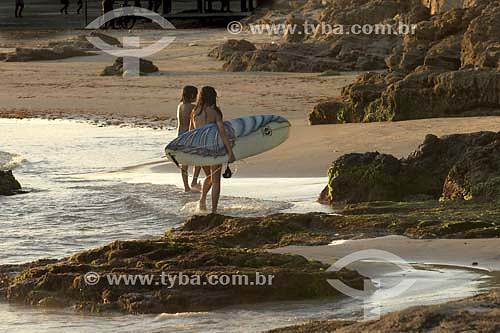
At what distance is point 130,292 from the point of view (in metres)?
7.11

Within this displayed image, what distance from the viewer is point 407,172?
10727 mm

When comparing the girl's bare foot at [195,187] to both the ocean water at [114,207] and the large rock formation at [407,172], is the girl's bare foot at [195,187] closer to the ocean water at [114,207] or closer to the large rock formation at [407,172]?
the ocean water at [114,207]

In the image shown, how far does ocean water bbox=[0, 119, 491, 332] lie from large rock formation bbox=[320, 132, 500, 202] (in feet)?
1.08

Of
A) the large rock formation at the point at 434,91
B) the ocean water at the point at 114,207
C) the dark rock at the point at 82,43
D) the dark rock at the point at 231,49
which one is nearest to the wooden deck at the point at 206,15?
the dark rock at the point at 82,43

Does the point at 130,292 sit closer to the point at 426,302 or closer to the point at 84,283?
Result: the point at 84,283

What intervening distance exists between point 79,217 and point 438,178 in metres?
3.20

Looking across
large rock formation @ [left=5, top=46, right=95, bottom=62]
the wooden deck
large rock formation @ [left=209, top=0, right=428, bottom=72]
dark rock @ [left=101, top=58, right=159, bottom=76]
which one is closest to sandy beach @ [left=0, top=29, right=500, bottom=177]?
dark rock @ [left=101, top=58, right=159, bottom=76]

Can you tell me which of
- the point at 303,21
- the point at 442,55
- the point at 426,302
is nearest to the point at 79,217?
the point at 426,302

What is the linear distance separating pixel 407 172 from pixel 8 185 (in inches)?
168

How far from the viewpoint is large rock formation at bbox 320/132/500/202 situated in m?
10.5

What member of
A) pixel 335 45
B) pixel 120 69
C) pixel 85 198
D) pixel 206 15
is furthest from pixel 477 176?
pixel 206 15

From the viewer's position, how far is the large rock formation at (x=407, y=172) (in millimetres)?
10469

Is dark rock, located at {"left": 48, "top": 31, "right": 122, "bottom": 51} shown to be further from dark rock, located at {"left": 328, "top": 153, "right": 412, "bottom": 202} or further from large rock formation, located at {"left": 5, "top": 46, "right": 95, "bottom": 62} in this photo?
dark rock, located at {"left": 328, "top": 153, "right": 412, "bottom": 202}

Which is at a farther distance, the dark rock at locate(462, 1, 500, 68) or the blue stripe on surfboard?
the dark rock at locate(462, 1, 500, 68)
